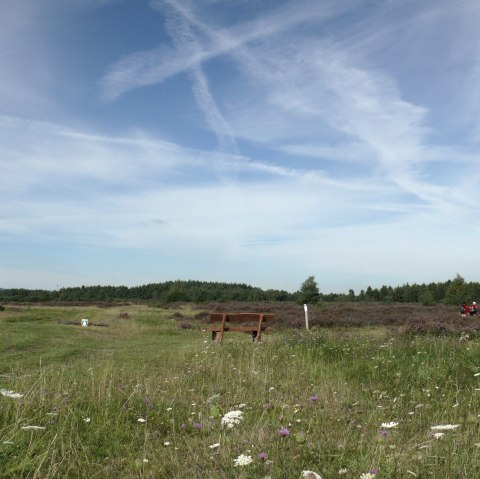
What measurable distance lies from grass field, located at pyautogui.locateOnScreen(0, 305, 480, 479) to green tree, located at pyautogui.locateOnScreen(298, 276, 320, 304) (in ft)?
160

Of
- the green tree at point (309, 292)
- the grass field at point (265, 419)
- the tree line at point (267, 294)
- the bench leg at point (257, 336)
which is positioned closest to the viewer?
the grass field at point (265, 419)

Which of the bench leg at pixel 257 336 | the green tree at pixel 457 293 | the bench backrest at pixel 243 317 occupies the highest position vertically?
the green tree at pixel 457 293

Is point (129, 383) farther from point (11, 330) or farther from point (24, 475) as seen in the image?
point (11, 330)

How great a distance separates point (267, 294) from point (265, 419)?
11247 cm

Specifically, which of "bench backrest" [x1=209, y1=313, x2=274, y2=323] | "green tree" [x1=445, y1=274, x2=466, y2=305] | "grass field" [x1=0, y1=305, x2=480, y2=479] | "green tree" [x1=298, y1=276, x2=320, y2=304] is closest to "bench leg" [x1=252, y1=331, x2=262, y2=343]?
"bench backrest" [x1=209, y1=313, x2=274, y2=323]

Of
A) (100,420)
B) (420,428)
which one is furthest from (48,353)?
(420,428)

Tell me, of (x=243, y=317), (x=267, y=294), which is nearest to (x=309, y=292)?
(x=243, y=317)

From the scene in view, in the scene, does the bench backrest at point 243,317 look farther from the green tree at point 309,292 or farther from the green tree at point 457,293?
the green tree at point 457,293

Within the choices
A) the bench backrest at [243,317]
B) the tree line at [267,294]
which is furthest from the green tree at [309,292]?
the bench backrest at [243,317]

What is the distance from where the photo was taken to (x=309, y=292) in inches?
2264

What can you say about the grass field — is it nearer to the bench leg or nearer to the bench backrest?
the bench leg

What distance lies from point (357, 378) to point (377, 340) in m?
4.50

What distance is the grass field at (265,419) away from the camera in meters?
2.85

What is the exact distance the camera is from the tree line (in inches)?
2606
